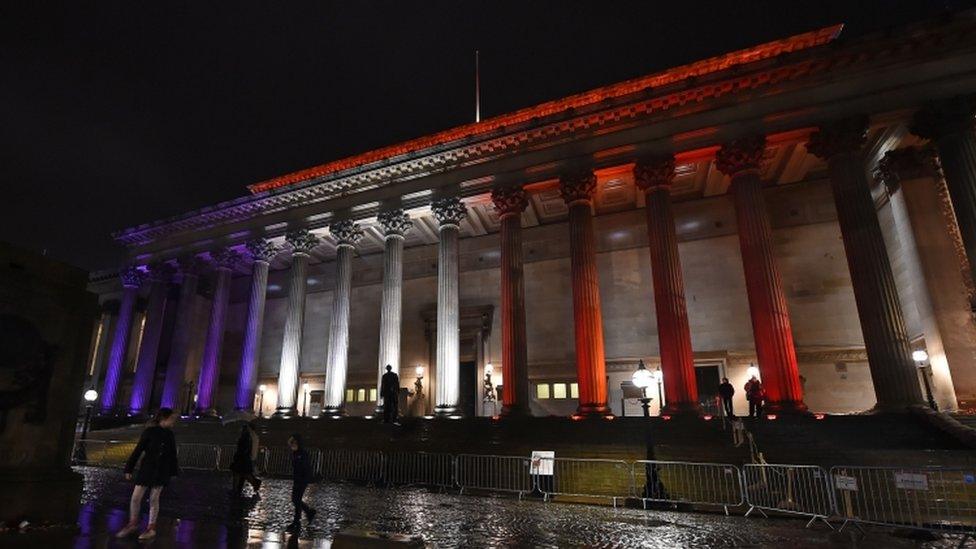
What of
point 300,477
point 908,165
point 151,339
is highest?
point 908,165

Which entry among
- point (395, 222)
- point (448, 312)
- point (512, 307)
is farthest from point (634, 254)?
point (395, 222)

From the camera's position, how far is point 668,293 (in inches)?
737

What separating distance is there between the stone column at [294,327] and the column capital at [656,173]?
16.6 meters

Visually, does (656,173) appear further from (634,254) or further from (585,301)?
(634,254)

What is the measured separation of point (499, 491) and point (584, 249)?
10.3 meters

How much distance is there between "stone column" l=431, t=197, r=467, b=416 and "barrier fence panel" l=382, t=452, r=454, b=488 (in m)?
5.08

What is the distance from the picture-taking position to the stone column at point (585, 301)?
60.7 ft

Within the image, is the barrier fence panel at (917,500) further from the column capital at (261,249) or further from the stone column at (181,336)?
the stone column at (181,336)

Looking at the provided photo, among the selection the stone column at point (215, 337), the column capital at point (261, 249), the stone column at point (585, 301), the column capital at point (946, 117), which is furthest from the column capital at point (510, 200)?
the stone column at point (215, 337)

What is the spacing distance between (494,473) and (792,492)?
22.8 ft

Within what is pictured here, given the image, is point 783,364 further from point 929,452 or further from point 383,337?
point 383,337

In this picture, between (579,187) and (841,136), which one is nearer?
(841,136)

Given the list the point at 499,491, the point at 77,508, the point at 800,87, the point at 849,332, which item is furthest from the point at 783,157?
the point at 77,508

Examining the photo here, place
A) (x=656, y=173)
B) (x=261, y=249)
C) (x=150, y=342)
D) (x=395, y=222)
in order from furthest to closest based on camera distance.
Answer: (x=150, y=342) → (x=261, y=249) → (x=395, y=222) → (x=656, y=173)
